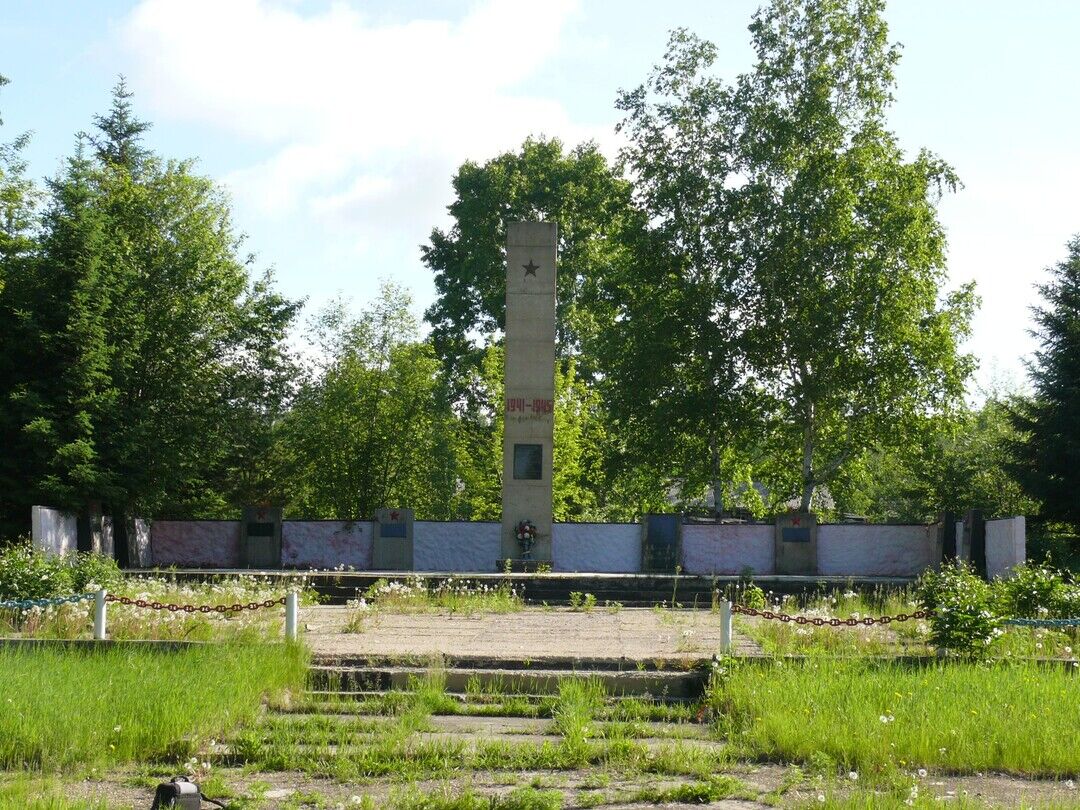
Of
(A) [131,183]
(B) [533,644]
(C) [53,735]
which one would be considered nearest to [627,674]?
(B) [533,644]

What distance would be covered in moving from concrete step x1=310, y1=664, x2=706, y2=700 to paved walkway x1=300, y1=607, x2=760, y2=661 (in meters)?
0.58

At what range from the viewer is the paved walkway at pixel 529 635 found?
1352 centimetres

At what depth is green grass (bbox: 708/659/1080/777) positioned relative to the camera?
351 inches

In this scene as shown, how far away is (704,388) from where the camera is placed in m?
34.5

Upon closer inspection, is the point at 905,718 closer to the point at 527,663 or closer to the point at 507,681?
the point at 507,681

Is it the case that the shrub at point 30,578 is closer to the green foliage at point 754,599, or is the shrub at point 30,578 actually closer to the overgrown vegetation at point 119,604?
the overgrown vegetation at point 119,604

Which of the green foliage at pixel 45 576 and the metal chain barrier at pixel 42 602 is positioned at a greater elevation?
the green foliage at pixel 45 576

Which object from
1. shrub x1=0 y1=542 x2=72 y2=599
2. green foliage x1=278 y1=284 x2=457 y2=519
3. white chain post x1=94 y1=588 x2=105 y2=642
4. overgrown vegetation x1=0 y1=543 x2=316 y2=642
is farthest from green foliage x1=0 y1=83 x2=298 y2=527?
white chain post x1=94 y1=588 x2=105 y2=642

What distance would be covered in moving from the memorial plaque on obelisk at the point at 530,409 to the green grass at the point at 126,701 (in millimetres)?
17556

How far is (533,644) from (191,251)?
80.0 ft

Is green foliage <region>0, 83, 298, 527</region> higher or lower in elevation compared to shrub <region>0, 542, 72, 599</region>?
higher

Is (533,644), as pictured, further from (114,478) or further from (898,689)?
(114,478)

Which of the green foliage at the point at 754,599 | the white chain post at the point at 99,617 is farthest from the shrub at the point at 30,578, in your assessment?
the green foliage at the point at 754,599

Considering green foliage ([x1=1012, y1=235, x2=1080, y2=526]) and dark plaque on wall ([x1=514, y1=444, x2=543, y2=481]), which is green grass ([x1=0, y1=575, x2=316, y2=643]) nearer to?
dark plaque on wall ([x1=514, y1=444, x2=543, y2=481])
